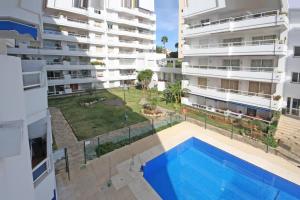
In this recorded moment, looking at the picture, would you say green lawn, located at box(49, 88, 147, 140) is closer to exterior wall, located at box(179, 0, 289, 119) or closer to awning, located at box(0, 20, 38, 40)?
exterior wall, located at box(179, 0, 289, 119)

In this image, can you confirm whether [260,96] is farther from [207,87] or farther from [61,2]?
[61,2]

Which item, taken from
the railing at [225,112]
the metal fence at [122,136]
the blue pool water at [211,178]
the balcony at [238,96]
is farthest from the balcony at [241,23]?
the blue pool water at [211,178]

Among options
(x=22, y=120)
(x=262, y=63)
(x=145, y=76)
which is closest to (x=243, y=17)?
(x=262, y=63)

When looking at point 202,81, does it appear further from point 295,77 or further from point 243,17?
point 295,77

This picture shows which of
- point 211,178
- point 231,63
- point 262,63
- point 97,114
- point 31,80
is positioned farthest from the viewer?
point 97,114

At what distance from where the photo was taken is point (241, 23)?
21047 mm

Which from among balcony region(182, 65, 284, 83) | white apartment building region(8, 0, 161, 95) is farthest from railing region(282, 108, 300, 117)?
white apartment building region(8, 0, 161, 95)

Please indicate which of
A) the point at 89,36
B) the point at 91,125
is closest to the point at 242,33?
the point at 91,125

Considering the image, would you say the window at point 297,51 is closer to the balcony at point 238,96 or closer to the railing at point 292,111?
the balcony at point 238,96

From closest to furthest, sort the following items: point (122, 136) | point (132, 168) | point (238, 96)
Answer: point (132, 168) → point (122, 136) → point (238, 96)

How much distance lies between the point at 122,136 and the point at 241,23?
16.7m

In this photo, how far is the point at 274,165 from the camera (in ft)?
45.0

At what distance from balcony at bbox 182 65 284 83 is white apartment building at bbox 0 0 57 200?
19.7 m

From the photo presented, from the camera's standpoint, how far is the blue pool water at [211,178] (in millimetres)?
11742
